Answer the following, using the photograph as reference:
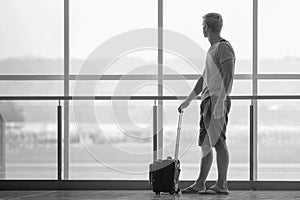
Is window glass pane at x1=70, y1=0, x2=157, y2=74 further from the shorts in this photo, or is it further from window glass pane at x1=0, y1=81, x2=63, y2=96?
the shorts

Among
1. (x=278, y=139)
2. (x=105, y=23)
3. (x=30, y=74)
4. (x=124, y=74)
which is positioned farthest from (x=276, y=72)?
(x=30, y=74)

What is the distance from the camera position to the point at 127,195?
318 inches

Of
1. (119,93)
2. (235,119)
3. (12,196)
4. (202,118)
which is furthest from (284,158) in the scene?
(12,196)

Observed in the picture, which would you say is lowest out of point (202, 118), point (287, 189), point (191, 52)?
point (287, 189)

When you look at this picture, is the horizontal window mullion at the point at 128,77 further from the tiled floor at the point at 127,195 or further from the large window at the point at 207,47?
the tiled floor at the point at 127,195

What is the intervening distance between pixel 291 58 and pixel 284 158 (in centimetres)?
127

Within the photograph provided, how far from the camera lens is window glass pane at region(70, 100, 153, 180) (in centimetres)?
1005

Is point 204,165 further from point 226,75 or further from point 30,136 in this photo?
point 30,136

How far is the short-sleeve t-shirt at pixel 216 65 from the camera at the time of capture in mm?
7691

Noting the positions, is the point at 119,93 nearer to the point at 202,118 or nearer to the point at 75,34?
the point at 75,34

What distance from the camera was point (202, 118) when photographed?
7969 millimetres

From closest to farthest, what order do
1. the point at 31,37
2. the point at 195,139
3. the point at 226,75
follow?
the point at 226,75, the point at 195,139, the point at 31,37

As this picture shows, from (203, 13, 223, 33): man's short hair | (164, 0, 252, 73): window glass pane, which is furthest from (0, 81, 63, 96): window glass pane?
(203, 13, 223, 33): man's short hair

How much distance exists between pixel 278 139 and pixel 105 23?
2901 mm
